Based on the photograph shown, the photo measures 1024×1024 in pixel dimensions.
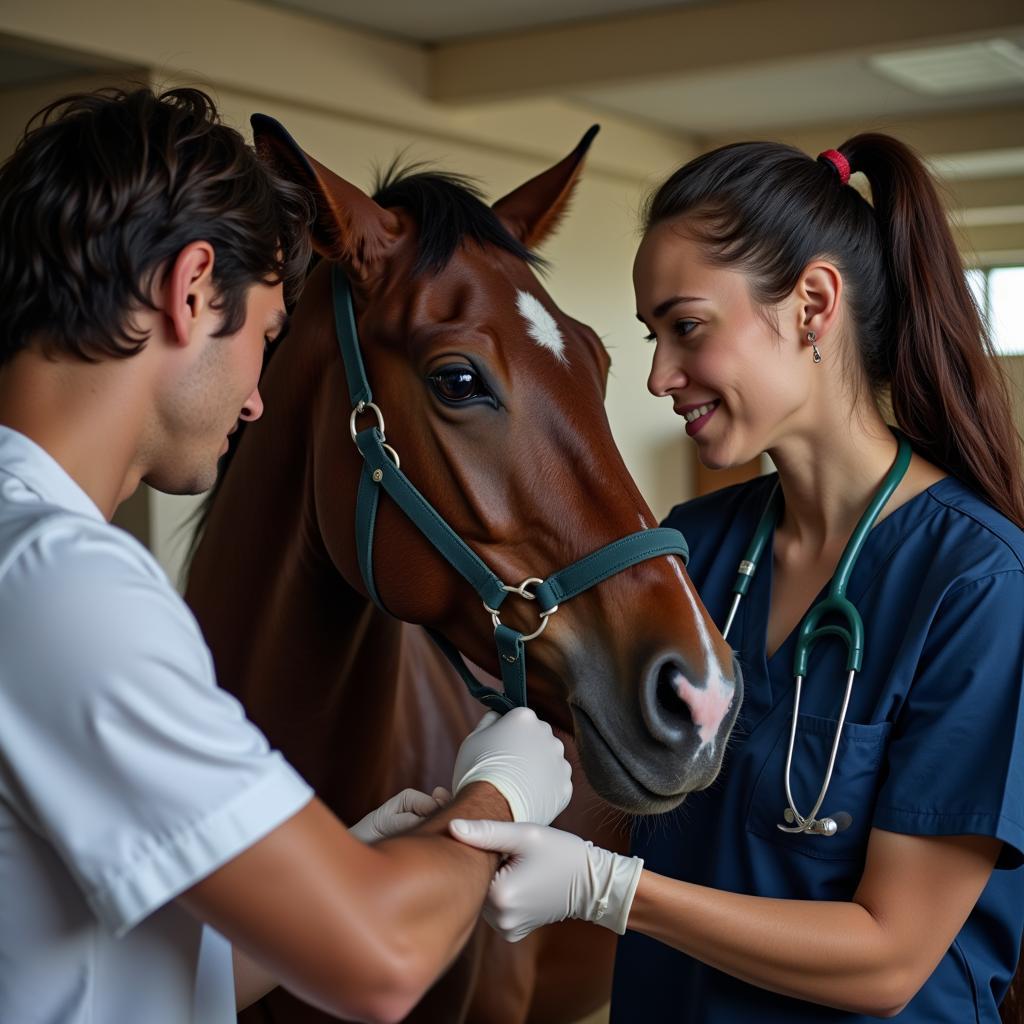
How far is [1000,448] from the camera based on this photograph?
138 cm

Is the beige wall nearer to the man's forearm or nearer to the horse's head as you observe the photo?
the horse's head

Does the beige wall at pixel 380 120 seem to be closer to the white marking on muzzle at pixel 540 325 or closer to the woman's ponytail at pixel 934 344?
the white marking on muzzle at pixel 540 325

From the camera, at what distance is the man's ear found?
0.87 metres

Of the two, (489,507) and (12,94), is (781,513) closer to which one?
(489,507)

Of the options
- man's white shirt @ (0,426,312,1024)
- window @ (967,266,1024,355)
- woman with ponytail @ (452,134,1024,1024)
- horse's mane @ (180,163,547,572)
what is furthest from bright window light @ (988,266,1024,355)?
man's white shirt @ (0,426,312,1024)

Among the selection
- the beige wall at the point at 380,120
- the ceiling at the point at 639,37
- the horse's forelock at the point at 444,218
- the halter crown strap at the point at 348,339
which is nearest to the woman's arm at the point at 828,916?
the halter crown strap at the point at 348,339

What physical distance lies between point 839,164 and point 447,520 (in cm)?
64

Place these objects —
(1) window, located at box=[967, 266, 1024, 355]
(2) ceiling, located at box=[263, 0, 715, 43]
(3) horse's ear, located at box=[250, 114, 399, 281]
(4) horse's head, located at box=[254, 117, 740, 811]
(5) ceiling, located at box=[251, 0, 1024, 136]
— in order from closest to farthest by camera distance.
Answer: (4) horse's head, located at box=[254, 117, 740, 811] < (3) horse's ear, located at box=[250, 114, 399, 281] < (5) ceiling, located at box=[251, 0, 1024, 136] < (2) ceiling, located at box=[263, 0, 715, 43] < (1) window, located at box=[967, 266, 1024, 355]

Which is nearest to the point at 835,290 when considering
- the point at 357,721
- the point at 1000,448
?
the point at 1000,448

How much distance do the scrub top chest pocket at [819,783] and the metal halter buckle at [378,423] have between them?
20.5 inches

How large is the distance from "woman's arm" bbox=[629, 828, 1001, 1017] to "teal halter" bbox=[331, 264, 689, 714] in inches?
11.2

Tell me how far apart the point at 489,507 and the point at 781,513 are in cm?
41

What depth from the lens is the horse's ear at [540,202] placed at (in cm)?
165

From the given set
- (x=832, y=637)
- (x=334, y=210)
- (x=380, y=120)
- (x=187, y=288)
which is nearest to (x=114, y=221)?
(x=187, y=288)
